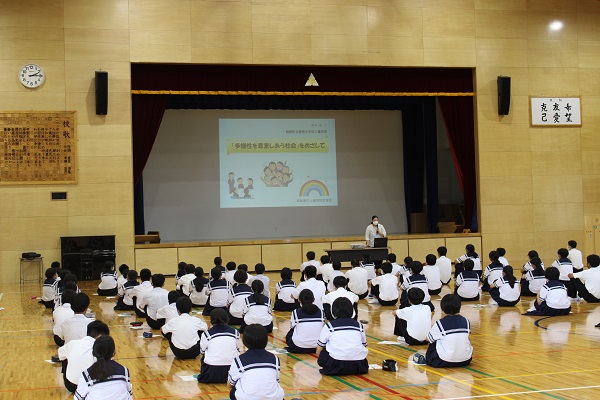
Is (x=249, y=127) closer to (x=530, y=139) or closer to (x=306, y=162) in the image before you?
(x=306, y=162)

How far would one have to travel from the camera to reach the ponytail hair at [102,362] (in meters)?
5.53

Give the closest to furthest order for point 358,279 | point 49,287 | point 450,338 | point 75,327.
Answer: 1. point 450,338
2. point 75,327
3. point 49,287
4. point 358,279

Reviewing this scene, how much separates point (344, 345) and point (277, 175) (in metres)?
14.9

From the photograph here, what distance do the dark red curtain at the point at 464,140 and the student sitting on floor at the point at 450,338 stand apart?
13.2 metres

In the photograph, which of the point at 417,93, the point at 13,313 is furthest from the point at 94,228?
the point at 417,93

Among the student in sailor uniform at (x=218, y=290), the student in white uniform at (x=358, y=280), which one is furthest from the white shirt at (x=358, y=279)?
the student in sailor uniform at (x=218, y=290)

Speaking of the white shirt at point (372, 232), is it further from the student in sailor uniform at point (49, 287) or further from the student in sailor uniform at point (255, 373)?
the student in sailor uniform at point (255, 373)

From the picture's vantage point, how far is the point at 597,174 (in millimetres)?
21141

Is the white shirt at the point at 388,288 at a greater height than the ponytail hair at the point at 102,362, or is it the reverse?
the ponytail hair at the point at 102,362

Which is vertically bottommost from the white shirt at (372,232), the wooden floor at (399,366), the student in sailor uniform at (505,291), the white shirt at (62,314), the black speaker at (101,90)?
the wooden floor at (399,366)

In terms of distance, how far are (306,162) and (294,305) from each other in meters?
10.1

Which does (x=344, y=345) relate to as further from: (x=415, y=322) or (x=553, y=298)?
(x=553, y=298)

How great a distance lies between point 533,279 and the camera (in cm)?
1409

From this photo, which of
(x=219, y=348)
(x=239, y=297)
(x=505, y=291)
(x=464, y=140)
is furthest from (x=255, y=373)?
(x=464, y=140)
